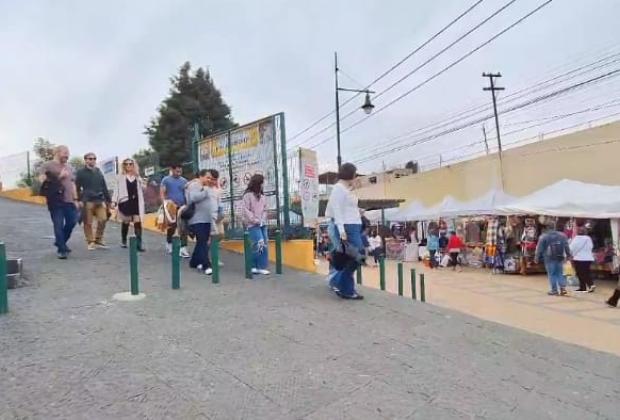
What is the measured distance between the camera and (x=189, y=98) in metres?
33.9

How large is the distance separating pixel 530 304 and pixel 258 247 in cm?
636

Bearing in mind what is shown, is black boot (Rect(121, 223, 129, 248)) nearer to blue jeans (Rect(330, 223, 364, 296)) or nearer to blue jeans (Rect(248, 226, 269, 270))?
blue jeans (Rect(248, 226, 269, 270))

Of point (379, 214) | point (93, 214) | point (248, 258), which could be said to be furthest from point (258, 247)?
point (379, 214)

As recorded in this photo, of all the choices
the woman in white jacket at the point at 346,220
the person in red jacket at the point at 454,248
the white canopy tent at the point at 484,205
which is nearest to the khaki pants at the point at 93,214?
the woman in white jacket at the point at 346,220

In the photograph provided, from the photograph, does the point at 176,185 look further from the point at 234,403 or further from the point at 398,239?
the point at 398,239

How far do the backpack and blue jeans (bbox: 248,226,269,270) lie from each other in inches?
267

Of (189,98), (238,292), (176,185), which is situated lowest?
(238,292)

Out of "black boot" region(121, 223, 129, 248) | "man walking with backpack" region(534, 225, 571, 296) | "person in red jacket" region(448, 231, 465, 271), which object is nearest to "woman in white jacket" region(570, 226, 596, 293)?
"man walking with backpack" region(534, 225, 571, 296)

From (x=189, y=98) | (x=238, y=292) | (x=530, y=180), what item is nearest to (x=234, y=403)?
(x=238, y=292)

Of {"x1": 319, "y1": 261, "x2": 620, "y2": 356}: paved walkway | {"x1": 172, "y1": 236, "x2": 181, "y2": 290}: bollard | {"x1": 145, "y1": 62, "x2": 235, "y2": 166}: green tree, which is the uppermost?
{"x1": 145, "y1": 62, "x2": 235, "y2": 166}: green tree

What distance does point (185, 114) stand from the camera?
3347 centimetres

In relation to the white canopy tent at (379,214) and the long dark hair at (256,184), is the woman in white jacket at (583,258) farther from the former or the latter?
the white canopy tent at (379,214)

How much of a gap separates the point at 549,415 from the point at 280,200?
20.0 ft

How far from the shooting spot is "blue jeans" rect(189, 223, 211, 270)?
754 centimetres
